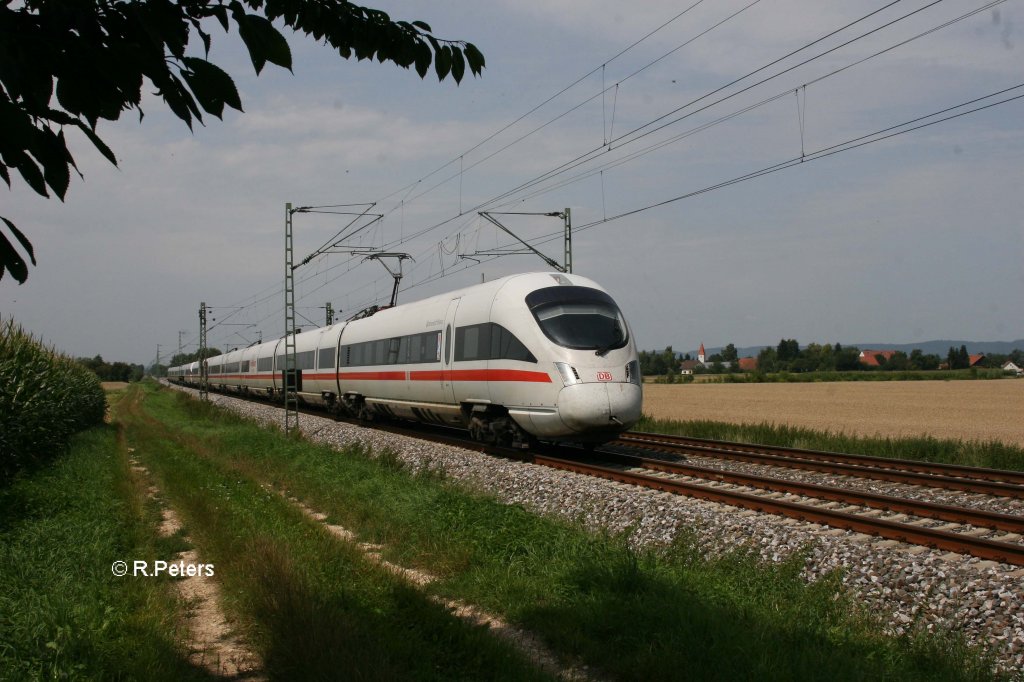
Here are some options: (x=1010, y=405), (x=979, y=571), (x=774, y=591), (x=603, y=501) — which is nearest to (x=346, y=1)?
(x=774, y=591)

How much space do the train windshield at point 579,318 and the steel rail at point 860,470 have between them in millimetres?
3097

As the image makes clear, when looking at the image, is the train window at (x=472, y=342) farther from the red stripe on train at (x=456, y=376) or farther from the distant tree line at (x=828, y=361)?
the distant tree line at (x=828, y=361)

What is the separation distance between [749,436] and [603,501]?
32.9 feet

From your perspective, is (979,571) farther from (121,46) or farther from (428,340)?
(428,340)

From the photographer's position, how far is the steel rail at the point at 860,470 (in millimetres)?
11062

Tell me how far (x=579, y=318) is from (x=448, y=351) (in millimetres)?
4133

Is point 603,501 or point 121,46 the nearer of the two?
point 121,46

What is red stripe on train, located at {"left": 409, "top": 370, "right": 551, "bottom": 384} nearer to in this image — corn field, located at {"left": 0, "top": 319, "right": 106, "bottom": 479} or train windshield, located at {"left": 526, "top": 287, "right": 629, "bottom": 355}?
train windshield, located at {"left": 526, "top": 287, "right": 629, "bottom": 355}

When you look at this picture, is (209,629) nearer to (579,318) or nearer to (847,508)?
(847,508)

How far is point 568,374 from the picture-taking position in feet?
44.8

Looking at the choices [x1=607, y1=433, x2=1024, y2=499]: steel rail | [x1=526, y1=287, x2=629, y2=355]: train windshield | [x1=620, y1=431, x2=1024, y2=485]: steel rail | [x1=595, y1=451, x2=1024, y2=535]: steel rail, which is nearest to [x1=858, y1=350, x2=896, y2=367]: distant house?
[x1=620, y1=431, x2=1024, y2=485]: steel rail

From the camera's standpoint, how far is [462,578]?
711 cm

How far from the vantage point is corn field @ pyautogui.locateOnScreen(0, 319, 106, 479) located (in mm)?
14297

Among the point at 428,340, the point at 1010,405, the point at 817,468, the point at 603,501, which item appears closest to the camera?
the point at 603,501
